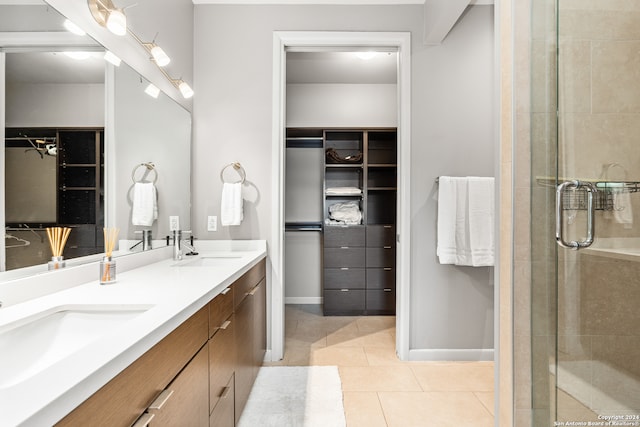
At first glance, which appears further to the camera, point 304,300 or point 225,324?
point 304,300

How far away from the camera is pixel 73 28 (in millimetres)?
1426

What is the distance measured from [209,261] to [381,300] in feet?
7.24

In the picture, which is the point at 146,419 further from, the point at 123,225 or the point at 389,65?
the point at 389,65

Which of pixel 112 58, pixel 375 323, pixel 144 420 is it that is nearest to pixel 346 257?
pixel 375 323

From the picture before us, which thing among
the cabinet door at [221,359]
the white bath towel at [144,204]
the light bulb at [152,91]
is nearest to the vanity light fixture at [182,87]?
the light bulb at [152,91]

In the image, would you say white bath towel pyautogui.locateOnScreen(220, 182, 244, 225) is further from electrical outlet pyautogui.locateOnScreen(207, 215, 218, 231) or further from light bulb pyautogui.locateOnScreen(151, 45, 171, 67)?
light bulb pyautogui.locateOnScreen(151, 45, 171, 67)

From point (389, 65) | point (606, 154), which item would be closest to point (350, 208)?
point (389, 65)

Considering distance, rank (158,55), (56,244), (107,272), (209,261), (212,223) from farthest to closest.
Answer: (212,223) → (209,261) → (158,55) → (107,272) → (56,244)

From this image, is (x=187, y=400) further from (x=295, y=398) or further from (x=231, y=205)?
(x=231, y=205)

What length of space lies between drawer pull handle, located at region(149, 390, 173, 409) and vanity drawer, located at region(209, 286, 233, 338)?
0.40m

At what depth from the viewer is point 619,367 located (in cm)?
105

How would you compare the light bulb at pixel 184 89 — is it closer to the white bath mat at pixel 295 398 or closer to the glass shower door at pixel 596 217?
the white bath mat at pixel 295 398

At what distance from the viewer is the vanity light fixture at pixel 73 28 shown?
139 cm

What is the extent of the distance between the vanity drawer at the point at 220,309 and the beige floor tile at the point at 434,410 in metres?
1.06
